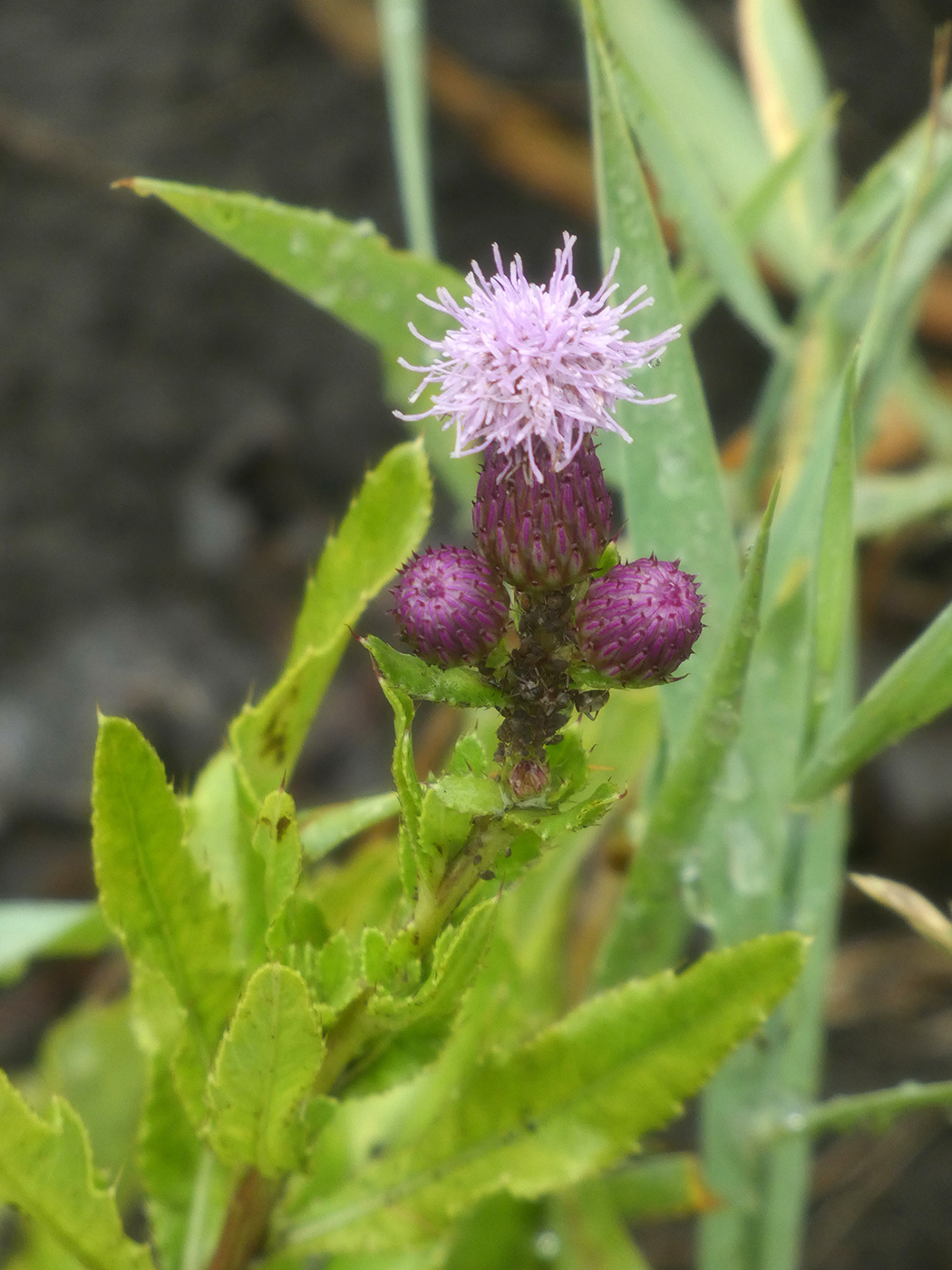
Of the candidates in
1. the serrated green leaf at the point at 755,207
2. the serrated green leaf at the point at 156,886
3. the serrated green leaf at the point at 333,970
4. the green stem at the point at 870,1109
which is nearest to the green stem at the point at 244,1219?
the serrated green leaf at the point at 156,886

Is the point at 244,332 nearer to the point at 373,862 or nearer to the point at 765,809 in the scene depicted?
the point at 373,862

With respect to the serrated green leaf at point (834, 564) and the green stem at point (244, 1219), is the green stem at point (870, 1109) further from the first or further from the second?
the green stem at point (244, 1219)

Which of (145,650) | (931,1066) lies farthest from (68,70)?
(931,1066)

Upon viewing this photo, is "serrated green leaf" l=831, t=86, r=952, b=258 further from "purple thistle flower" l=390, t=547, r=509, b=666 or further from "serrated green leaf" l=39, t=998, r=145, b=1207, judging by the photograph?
"serrated green leaf" l=39, t=998, r=145, b=1207

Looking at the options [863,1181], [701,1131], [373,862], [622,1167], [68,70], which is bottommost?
[863,1181]

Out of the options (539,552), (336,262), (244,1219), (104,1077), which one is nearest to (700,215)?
(336,262)

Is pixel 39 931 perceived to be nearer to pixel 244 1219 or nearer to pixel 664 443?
pixel 244 1219
